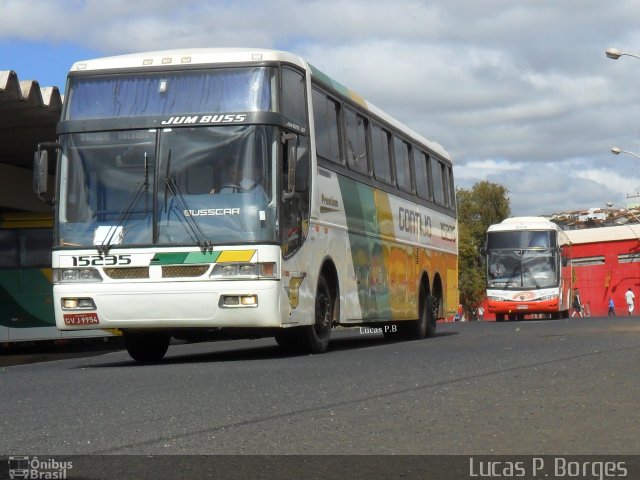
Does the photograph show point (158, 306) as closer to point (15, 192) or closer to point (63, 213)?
point (63, 213)

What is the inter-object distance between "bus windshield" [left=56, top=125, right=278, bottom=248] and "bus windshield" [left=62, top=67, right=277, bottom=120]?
11.8 inches

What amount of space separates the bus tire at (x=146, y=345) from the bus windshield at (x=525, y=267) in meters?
33.6

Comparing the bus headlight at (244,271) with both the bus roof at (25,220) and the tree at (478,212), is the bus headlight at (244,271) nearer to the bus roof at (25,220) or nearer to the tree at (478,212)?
the bus roof at (25,220)

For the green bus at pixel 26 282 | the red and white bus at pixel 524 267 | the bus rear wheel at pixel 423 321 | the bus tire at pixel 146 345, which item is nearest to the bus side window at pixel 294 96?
the bus tire at pixel 146 345

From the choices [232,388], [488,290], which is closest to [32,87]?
[232,388]

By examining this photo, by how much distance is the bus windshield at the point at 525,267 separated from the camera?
162ft

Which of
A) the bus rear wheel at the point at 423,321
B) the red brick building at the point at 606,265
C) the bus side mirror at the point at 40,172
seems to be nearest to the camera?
the bus side mirror at the point at 40,172

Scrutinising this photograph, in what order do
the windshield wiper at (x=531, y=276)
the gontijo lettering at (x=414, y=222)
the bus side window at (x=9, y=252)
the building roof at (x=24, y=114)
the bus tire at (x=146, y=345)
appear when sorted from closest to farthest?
1. the bus tire at (x=146, y=345)
2. the gontijo lettering at (x=414, y=222)
3. the building roof at (x=24, y=114)
4. the bus side window at (x=9, y=252)
5. the windshield wiper at (x=531, y=276)

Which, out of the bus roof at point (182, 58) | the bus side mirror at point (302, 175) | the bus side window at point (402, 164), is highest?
the bus roof at point (182, 58)

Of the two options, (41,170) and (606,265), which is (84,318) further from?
(606,265)

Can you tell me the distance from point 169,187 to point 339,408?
21.2 ft

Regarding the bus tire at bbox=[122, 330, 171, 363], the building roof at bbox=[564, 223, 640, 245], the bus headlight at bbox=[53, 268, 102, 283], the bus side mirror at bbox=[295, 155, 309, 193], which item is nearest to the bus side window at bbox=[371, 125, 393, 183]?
the bus side mirror at bbox=[295, 155, 309, 193]

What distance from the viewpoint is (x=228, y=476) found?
246 inches

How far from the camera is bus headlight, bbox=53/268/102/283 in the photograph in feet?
49.5
